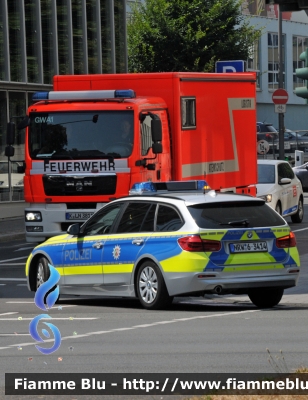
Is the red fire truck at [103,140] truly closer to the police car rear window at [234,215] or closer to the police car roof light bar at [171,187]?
the police car roof light bar at [171,187]

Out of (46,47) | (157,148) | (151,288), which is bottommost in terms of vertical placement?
(151,288)

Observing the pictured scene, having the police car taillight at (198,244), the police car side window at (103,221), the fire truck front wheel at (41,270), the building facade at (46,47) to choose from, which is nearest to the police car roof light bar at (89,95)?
the fire truck front wheel at (41,270)

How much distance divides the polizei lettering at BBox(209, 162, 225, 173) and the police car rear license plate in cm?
917

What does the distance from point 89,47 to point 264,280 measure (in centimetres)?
2504

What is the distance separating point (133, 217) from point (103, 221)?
1.71 ft

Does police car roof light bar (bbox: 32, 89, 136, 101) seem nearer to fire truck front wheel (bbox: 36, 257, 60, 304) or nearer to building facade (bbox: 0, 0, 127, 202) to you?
fire truck front wheel (bbox: 36, 257, 60, 304)

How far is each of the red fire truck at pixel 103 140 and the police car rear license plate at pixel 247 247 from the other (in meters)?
6.62

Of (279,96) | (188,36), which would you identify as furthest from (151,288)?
(188,36)

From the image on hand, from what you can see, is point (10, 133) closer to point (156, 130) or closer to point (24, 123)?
point (24, 123)

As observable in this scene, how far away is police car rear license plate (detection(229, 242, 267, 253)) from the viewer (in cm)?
1312

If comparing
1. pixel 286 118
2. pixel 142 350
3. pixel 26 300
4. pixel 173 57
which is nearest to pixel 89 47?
pixel 173 57

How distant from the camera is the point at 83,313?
44.3ft

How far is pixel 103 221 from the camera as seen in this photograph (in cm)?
1428

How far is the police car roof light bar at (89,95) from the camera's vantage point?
20078 millimetres
